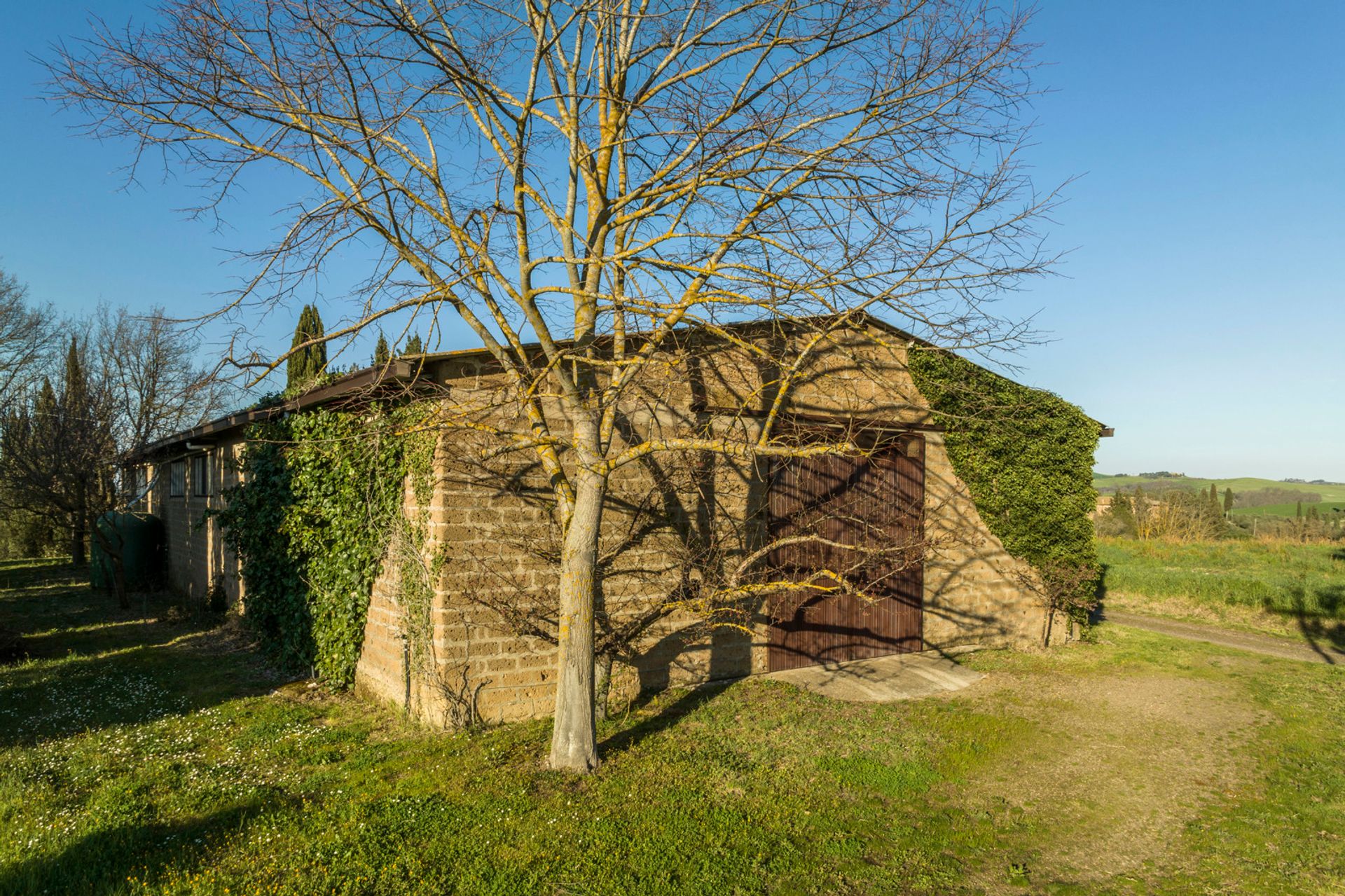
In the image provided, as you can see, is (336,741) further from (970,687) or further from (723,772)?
(970,687)

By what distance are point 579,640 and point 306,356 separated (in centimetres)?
643

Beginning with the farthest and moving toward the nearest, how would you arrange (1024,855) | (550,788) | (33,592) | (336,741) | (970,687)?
(33,592) < (970,687) < (336,741) < (550,788) < (1024,855)

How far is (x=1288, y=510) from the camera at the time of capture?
3975 cm

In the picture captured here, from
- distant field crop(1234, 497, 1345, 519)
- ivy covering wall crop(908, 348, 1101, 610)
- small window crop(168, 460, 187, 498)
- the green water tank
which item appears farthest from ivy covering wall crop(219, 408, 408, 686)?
distant field crop(1234, 497, 1345, 519)

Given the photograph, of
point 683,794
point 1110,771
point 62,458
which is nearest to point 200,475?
point 62,458

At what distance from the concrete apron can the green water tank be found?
1456cm

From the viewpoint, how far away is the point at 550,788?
17.7ft

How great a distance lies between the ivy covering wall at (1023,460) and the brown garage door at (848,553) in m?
0.85

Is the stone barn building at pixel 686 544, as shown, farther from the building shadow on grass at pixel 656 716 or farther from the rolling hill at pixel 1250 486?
the rolling hill at pixel 1250 486

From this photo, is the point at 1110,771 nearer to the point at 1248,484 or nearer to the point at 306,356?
the point at 306,356

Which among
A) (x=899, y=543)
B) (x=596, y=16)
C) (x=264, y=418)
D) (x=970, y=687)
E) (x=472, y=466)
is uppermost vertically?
(x=596, y=16)

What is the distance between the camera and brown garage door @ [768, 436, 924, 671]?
9000mm

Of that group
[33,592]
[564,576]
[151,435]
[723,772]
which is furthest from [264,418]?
[151,435]

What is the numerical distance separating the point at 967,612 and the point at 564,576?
719cm
